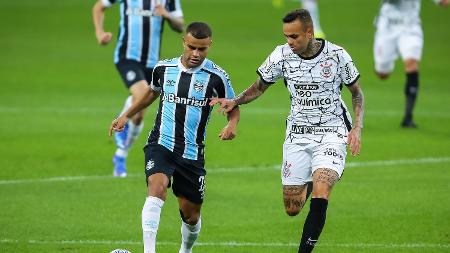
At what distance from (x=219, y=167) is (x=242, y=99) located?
655 centimetres

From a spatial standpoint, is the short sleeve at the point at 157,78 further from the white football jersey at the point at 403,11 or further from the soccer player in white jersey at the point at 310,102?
the white football jersey at the point at 403,11

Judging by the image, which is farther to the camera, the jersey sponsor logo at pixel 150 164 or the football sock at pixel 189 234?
the football sock at pixel 189 234

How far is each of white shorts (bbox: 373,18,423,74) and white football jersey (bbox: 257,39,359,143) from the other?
10.5 m

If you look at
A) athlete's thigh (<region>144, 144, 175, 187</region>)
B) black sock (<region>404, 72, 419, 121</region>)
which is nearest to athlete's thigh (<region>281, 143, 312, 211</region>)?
athlete's thigh (<region>144, 144, 175, 187</region>)

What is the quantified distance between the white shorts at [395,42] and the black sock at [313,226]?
37.2ft

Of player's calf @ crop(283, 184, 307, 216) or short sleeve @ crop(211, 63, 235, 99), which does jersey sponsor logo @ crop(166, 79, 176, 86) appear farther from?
player's calf @ crop(283, 184, 307, 216)

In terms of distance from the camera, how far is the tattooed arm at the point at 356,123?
11.5 meters

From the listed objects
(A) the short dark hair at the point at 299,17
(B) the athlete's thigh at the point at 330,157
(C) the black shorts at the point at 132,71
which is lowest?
(C) the black shorts at the point at 132,71

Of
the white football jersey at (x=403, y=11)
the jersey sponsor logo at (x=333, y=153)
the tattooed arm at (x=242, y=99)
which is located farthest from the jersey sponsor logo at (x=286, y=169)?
the white football jersey at (x=403, y=11)

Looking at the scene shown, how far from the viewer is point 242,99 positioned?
1211 centimetres

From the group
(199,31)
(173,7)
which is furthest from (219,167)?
(199,31)

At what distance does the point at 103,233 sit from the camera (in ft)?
45.1

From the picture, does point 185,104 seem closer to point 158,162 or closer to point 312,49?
point 158,162

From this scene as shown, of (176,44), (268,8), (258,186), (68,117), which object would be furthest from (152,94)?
(268,8)
